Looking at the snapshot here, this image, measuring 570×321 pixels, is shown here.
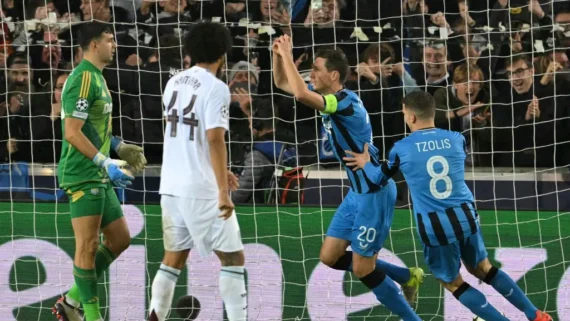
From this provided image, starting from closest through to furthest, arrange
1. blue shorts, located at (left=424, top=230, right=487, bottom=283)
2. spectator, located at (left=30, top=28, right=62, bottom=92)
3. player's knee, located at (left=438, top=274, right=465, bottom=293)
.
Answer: blue shorts, located at (left=424, top=230, right=487, bottom=283)
player's knee, located at (left=438, top=274, right=465, bottom=293)
spectator, located at (left=30, top=28, right=62, bottom=92)

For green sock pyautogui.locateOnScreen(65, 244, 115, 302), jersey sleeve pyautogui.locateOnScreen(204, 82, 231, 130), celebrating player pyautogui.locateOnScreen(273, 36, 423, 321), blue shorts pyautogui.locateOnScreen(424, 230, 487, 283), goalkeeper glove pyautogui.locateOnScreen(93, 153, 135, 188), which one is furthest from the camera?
green sock pyautogui.locateOnScreen(65, 244, 115, 302)

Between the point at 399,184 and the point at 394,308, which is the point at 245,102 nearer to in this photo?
the point at 399,184

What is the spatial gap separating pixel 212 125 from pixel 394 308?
6.37ft

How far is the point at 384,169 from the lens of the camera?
6637mm

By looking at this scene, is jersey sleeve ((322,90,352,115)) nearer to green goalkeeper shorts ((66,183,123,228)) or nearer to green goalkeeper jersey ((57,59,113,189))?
green goalkeeper jersey ((57,59,113,189))

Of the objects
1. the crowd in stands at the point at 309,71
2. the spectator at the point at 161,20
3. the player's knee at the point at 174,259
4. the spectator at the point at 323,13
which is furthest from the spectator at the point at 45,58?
the player's knee at the point at 174,259

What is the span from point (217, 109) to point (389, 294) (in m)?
1.87

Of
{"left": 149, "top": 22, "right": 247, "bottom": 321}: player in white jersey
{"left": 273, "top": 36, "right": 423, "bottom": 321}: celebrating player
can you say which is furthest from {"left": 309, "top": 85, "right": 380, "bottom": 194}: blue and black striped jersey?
{"left": 149, "top": 22, "right": 247, "bottom": 321}: player in white jersey

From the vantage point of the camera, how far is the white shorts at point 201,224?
593 centimetres

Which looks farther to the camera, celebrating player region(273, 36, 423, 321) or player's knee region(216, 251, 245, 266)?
celebrating player region(273, 36, 423, 321)

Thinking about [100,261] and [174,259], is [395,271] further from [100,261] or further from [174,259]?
[100,261]

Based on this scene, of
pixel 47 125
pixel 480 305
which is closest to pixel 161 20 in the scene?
pixel 47 125

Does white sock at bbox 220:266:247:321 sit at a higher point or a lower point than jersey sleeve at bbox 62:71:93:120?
lower

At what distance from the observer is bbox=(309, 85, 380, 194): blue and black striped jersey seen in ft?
22.4
